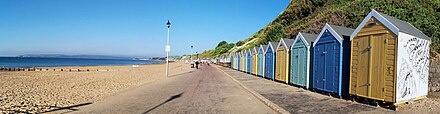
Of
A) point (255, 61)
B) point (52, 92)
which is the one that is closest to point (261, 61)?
point (255, 61)

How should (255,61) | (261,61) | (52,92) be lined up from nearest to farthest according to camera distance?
(52,92)
(261,61)
(255,61)

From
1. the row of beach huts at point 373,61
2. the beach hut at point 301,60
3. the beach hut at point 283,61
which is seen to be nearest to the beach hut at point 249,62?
the beach hut at point 283,61

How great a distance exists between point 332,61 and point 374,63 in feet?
6.75

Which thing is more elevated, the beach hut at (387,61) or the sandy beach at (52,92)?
the beach hut at (387,61)

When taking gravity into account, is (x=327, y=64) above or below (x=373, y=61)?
below

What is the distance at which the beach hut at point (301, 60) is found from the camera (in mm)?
12201

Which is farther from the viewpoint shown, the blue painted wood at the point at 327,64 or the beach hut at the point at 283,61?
the beach hut at the point at 283,61

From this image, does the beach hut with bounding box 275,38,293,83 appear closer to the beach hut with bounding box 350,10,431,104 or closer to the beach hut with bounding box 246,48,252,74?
the beach hut with bounding box 350,10,431,104

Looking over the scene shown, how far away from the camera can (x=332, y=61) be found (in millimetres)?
9953

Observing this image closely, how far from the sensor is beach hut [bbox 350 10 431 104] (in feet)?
24.1

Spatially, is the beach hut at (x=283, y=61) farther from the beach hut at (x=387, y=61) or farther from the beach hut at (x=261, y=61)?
the beach hut at (x=387, y=61)

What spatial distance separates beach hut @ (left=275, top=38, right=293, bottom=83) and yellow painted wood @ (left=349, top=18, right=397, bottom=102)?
6.05 meters

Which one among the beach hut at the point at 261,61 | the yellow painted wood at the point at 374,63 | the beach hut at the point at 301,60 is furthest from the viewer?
the beach hut at the point at 261,61

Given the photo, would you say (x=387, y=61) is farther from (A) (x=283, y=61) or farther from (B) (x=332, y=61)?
(A) (x=283, y=61)
